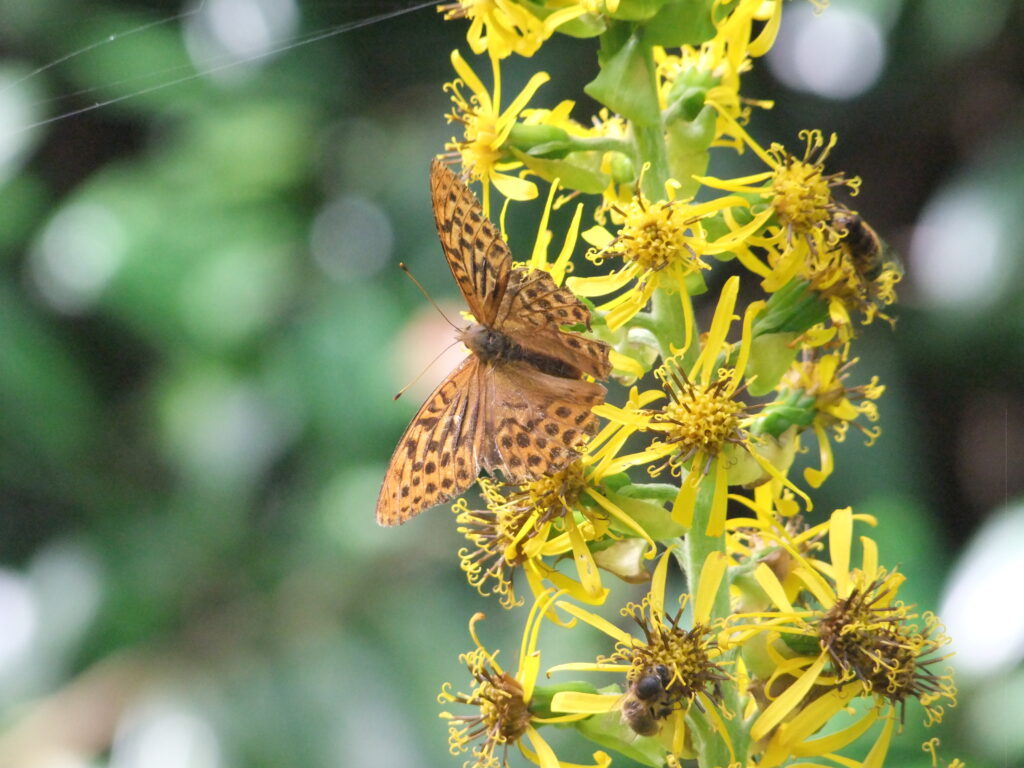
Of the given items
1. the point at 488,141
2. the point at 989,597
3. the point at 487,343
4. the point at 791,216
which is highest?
the point at 488,141

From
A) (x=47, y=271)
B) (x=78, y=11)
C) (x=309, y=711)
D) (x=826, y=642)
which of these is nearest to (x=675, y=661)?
(x=826, y=642)

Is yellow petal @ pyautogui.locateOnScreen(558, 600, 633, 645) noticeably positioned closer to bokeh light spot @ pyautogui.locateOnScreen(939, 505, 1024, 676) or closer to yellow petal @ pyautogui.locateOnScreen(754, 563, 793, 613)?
yellow petal @ pyautogui.locateOnScreen(754, 563, 793, 613)

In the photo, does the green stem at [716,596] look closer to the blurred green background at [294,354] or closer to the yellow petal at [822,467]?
the yellow petal at [822,467]

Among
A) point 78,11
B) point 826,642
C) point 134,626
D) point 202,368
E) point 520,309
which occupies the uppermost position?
point 78,11

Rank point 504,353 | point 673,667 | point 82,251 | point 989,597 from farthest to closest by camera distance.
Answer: point 82,251 < point 989,597 < point 504,353 < point 673,667

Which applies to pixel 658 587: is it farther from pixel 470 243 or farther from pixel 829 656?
pixel 470 243

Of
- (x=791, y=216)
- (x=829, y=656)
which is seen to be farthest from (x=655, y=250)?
(x=829, y=656)

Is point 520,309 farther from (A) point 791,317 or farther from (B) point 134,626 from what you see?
(B) point 134,626
